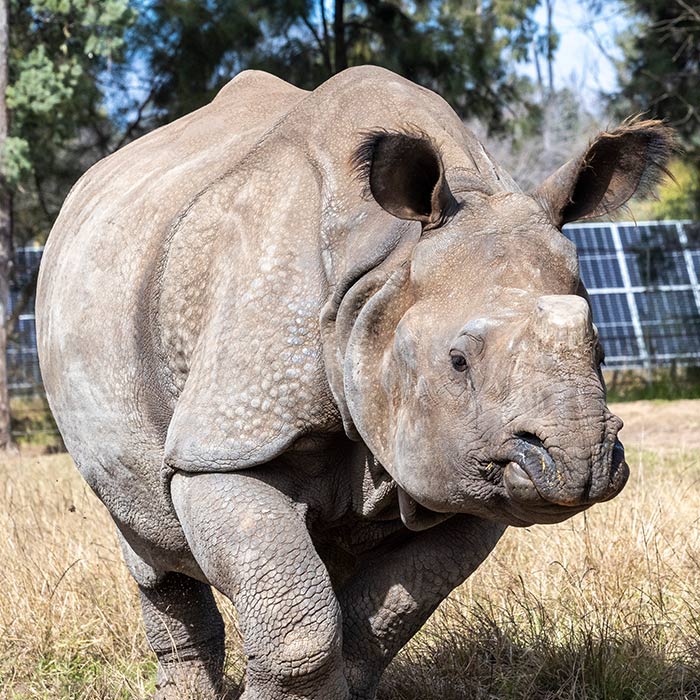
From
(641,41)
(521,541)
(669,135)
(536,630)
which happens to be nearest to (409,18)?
(641,41)

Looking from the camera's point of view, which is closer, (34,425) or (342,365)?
(342,365)

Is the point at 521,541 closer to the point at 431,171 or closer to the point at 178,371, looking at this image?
the point at 178,371

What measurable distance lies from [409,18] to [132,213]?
10.6 m

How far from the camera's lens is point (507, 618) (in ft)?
16.2

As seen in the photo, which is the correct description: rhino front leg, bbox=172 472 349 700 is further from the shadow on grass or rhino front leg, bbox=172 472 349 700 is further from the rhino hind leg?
the rhino hind leg

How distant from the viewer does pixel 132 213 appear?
412 cm

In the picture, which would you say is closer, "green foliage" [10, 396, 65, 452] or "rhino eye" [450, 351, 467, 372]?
"rhino eye" [450, 351, 467, 372]

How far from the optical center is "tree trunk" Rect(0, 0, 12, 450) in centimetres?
1286

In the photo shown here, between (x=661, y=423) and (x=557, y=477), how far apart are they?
994cm

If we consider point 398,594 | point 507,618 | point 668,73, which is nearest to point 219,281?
point 398,594

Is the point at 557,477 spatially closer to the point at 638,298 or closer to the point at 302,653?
the point at 302,653

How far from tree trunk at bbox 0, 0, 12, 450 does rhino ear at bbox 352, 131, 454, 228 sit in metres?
10.4

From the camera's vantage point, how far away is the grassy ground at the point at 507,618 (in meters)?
4.30

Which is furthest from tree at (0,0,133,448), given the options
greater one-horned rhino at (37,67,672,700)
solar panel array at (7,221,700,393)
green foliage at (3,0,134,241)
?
greater one-horned rhino at (37,67,672,700)
